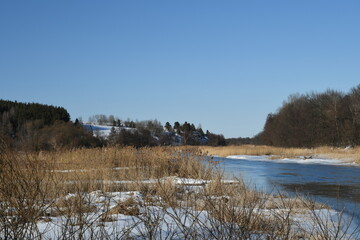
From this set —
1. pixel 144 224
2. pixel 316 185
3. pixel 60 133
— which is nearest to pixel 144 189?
pixel 144 224

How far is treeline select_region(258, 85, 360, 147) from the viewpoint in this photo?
39438 mm

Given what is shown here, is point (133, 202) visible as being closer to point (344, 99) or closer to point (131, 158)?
point (131, 158)

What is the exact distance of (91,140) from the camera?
826 inches

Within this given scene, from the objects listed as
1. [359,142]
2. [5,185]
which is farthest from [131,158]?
[359,142]

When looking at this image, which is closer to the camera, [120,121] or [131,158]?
[131,158]

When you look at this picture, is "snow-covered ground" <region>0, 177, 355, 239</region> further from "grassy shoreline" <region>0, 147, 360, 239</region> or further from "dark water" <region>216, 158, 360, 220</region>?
"dark water" <region>216, 158, 360, 220</region>

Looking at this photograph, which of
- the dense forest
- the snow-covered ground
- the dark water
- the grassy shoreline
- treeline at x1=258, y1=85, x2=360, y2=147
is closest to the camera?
the snow-covered ground

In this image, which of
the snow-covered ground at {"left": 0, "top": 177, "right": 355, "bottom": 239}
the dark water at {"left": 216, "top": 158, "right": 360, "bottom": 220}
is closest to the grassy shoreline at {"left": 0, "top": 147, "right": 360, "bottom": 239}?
the snow-covered ground at {"left": 0, "top": 177, "right": 355, "bottom": 239}

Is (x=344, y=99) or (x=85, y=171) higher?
(x=344, y=99)

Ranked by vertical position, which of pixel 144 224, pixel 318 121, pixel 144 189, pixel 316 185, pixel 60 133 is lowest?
pixel 316 185

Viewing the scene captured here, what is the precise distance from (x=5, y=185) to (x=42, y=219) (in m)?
1.26

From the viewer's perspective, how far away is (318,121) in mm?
43938

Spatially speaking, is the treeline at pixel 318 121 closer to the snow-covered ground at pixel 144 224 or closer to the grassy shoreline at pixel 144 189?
the grassy shoreline at pixel 144 189

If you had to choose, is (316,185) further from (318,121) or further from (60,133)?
(318,121)
